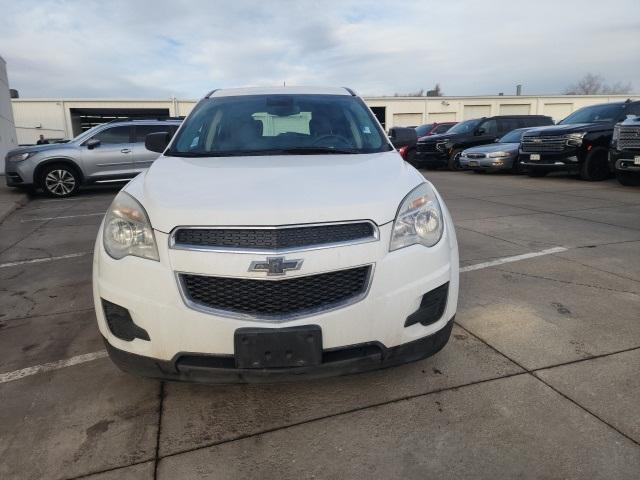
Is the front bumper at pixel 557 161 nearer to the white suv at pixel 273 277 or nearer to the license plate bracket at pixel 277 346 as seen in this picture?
the white suv at pixel 273 277

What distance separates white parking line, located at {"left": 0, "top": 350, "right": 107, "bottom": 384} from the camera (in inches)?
112

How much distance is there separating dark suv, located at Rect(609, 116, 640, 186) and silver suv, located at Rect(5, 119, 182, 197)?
9.18 meters

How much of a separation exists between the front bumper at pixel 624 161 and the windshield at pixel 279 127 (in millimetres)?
7706

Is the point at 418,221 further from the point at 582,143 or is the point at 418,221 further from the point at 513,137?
the point at 513,137

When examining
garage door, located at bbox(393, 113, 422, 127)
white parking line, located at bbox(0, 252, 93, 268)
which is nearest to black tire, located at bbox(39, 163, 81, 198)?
white parking line, located at bbox(0, 252, 93, 268)

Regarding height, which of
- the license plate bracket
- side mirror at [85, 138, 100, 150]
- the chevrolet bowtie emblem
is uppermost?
side mirror at [85, 138, 100, 150]

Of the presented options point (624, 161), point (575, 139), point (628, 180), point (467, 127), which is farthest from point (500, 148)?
point (624, 161)

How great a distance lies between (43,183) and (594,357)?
11.4 meters

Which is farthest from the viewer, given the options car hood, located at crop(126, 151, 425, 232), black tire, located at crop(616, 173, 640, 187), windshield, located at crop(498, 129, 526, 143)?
windshield, located at crop(498, 129, 526, 143)

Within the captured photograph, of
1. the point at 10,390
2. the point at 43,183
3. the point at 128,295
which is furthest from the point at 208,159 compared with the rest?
the point at 43,183

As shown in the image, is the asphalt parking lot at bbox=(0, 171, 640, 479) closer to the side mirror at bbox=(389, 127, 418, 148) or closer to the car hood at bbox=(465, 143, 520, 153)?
the side mirror at bbox=(389, 127, 418, 148)

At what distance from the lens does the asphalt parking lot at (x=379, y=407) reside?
2.05m

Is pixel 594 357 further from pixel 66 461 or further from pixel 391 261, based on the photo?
pixel 66 461

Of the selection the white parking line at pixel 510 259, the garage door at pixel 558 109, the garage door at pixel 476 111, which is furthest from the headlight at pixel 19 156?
the garage door at pixel 558 109
